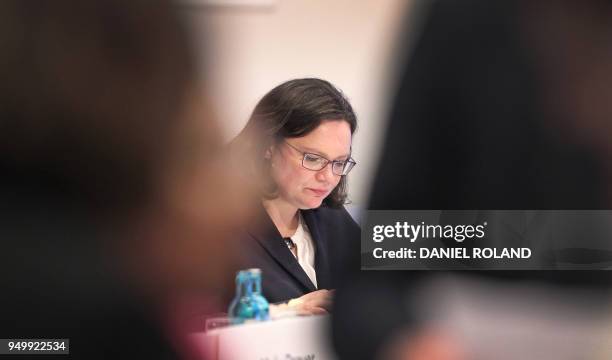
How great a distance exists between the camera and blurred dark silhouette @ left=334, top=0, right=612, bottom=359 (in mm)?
1730

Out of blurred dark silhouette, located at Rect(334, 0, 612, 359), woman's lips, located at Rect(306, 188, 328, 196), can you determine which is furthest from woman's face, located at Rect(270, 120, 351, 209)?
blurred dark silhouette, located at Rect(334, 0, 612, 359)

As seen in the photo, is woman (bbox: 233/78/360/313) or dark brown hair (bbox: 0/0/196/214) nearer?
dark brown hair (bbox: 0/0/196/214)

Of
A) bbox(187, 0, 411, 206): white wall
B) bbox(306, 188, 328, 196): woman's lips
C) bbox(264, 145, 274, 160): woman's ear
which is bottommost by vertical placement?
bbox(306, 188, 328, 196): woman's lips

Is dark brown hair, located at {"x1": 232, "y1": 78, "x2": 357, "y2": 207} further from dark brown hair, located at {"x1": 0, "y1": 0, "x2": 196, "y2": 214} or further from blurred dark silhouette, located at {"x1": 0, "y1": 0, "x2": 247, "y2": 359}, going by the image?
dark brown hair, located at {"x1": 0, "y1": 0, "x2": 196, "y2": 214}

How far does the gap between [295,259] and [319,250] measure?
0.07 m

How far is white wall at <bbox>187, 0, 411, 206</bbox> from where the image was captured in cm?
176

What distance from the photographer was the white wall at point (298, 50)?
176cm

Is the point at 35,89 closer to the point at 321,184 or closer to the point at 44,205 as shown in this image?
the point at 44,205

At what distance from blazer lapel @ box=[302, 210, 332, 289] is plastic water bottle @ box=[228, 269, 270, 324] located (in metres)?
0.15

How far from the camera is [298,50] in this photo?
5.82ft

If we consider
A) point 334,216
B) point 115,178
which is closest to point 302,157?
A: point 334,216

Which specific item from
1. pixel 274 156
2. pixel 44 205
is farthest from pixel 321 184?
pixel 44 205

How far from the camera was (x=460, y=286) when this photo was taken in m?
1.80

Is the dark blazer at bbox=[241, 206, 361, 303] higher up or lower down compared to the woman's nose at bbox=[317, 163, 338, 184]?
lower down
